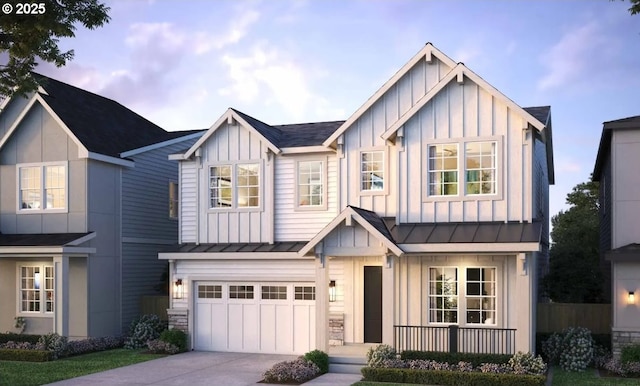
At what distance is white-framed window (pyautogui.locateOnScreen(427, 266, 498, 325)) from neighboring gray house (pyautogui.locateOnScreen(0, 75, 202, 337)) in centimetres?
986

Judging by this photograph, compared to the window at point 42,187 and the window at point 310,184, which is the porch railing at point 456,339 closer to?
the window at point 310,184

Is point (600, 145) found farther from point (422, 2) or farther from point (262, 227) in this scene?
point (262, 227)

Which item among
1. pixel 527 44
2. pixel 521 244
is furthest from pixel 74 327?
pixel 527 44

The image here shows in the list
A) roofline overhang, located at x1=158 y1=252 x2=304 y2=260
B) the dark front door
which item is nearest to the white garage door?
roofline overhang, located at x1=158 y1=252 x2=304 y2=260

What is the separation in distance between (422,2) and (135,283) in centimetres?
1232

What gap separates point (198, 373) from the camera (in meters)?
16.3

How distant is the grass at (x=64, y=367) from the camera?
1589cm

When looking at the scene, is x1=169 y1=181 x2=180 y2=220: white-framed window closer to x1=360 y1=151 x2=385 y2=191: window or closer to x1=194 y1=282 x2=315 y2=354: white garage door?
x1=194 y1=282 x2=315 y2=354: white garage door

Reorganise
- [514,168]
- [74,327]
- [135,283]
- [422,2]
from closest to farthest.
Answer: [514,168] < [422,2] < [74,327] < [135,283]

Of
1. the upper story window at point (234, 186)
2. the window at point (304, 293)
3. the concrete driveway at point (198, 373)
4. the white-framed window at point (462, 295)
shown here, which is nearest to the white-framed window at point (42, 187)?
the upper story window at point (234, 186)

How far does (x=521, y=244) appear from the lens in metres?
15.6

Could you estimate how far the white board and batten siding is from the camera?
19.2 metres

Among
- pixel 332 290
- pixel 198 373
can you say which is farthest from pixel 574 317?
pixel 198 373

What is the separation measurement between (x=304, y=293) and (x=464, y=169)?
18.0 feet
